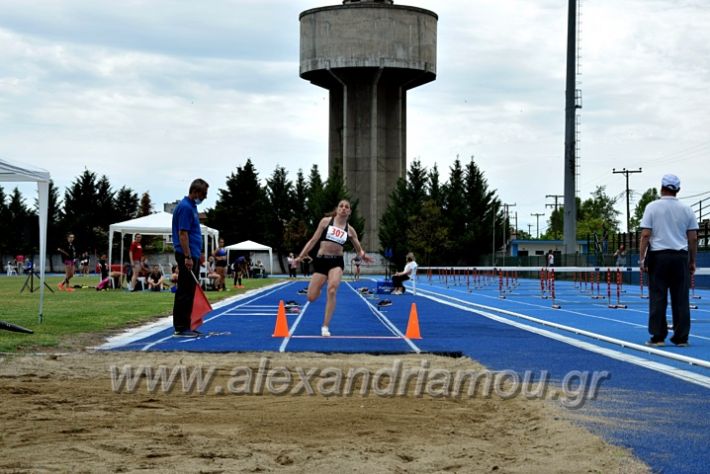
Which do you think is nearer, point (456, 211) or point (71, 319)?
point (71, 319)

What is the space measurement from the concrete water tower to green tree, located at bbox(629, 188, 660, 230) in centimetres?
4941

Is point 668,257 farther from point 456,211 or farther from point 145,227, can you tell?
point 456,211

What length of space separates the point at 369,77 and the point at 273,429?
8505 cm

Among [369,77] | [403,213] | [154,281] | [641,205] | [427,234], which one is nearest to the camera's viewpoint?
[154,281]

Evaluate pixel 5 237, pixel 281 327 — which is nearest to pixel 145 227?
pixel 281 327

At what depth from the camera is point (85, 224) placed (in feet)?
328

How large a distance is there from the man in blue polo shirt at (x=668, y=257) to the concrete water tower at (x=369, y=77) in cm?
7472

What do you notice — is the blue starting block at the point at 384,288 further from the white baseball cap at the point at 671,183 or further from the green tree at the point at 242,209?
the green tree at the point at 242,209

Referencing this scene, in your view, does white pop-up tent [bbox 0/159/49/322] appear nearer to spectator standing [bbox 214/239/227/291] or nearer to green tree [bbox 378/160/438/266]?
spectator standing [bbox 214/239/227/291]

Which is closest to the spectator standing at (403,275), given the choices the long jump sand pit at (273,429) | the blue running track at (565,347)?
the blue running track at (565,347)

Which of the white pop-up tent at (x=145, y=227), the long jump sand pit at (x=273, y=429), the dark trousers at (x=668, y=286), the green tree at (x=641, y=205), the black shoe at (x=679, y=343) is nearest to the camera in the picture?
the long jump sand pit at (x=273, y=429)

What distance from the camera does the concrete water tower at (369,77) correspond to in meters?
86.8

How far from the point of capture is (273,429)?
21.3ft

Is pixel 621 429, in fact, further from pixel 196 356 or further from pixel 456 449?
pixel 196 356
